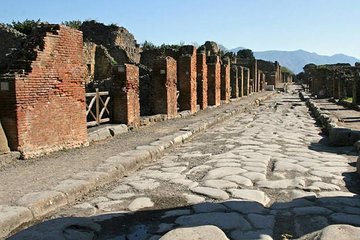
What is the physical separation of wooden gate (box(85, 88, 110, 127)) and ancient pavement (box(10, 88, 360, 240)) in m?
3.12

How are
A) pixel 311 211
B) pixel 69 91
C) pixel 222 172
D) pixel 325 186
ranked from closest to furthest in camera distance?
pixel 311 211
pixel 325 186
pixel 222 172
pixel 69 91

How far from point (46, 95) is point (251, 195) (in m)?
4.31

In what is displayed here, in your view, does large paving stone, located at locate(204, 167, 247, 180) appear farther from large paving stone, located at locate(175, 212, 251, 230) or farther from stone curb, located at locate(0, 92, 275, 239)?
large paving stone, located at locate(175, 212, 251, 230)


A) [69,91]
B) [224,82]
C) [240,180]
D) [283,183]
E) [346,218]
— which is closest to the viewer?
[346,218]

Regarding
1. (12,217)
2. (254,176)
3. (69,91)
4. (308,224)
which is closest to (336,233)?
(308,224)

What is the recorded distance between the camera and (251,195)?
16.6ft

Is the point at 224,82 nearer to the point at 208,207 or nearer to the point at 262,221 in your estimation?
the point at 208,207

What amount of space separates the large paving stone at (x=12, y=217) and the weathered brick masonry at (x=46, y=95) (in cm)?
288

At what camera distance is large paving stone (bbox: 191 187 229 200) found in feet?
16.5

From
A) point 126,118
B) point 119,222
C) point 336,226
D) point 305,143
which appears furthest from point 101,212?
point 126,118

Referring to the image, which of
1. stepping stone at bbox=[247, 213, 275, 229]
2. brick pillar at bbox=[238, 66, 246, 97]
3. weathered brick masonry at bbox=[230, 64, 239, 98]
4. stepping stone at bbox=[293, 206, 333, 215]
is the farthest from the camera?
brick pillar at bbox=[238, 66, 246, 97]

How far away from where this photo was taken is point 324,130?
37.3ft

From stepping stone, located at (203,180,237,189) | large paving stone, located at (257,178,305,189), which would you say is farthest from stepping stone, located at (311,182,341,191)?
stepping stone, located at (203,180,237,189)

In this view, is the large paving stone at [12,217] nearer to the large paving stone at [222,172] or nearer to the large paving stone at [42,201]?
the large paving stone at [42,201]
